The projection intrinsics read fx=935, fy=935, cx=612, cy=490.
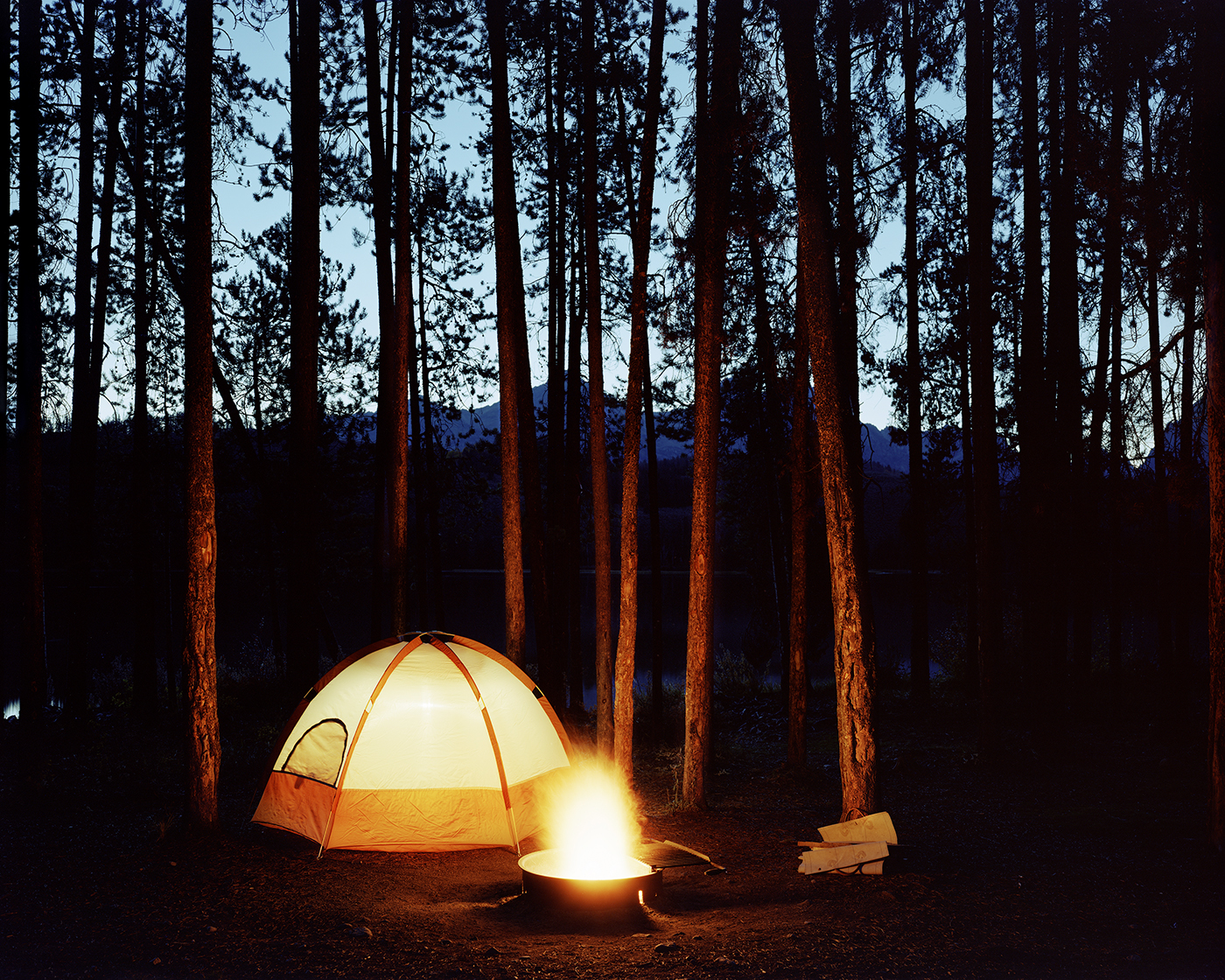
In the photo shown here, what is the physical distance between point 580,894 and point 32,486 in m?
6.37

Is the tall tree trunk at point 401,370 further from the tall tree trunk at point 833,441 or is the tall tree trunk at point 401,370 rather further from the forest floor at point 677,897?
the tall tree trunk at point 833,441

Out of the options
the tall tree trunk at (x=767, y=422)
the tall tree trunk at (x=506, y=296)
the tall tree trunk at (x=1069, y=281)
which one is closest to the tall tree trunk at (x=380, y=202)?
the tall tree trunk at (x=506, y=296)

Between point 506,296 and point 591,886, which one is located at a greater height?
point 506,296

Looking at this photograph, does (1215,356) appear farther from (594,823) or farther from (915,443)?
(915,443)

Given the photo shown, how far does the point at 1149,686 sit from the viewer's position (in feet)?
55.6

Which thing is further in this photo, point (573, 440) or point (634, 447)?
point (573, 440)

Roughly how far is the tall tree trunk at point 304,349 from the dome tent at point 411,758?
416 cm

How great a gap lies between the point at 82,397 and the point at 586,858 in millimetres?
9992

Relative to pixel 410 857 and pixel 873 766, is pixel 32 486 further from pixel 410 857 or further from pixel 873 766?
pixel 873 766

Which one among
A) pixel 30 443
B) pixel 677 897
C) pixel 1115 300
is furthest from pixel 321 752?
pixel 1115 300

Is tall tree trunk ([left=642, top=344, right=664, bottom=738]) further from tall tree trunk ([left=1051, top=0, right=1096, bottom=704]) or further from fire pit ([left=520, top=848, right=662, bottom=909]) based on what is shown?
fire pit ([left=520, top=848, right=662, bottom=909])

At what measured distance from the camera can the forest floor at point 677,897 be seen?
201 inches

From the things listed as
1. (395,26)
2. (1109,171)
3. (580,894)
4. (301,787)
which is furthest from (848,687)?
(395,26)

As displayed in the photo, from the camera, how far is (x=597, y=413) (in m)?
11.8
